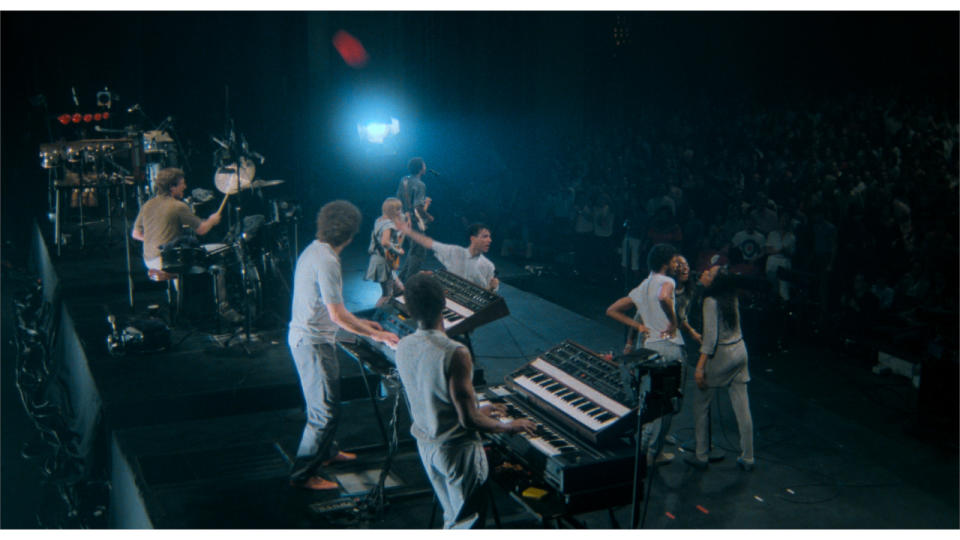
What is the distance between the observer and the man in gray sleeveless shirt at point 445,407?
3.15 m

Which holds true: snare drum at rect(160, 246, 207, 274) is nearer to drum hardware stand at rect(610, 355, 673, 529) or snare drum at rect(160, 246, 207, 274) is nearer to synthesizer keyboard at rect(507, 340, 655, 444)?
synthesizer keyboard at rect(507, 340, 655, 444)

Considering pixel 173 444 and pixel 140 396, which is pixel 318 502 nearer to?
pixel 173 444

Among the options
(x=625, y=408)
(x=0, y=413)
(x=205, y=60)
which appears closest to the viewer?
(x=625, y=408)

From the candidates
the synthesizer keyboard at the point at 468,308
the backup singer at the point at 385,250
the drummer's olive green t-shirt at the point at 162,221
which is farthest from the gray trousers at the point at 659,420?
the drummer's olive green t-shirt at the point at 162,221

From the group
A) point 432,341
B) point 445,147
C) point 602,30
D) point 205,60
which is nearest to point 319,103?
point 205,60

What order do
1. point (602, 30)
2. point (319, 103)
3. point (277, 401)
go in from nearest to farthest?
point (277, 401), point (319, 103), point (602, 30)

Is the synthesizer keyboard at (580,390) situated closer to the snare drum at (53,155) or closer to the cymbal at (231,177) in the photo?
the cymbal at (231,177)

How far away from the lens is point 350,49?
14.9 metres

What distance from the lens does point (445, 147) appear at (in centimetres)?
1634

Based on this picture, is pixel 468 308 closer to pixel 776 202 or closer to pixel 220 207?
pixel 220 207

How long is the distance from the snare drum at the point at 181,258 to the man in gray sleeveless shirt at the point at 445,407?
15.8 feet

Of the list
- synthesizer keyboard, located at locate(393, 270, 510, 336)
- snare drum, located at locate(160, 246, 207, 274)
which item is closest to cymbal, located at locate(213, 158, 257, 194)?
snare drum, located at locate(160, 246, 207, 274)

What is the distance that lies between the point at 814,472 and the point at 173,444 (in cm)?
442

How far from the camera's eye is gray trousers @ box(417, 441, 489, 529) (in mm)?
3221
